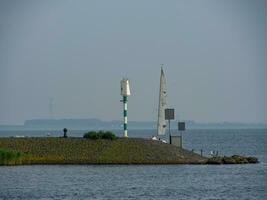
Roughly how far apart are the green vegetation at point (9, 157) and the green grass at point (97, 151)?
1.99ft

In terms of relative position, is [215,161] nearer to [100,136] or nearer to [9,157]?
[100,136]

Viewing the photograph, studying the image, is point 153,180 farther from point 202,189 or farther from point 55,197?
Result: point 55,197

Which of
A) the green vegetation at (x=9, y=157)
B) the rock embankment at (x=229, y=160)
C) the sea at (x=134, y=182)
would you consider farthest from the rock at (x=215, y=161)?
the green vegetation at (x=9, y=157)

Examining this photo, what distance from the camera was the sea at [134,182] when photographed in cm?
7356

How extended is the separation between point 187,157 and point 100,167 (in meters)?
10.9

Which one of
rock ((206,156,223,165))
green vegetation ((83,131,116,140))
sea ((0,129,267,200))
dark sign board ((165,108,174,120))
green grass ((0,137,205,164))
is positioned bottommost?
sea ((0,129,267,200))

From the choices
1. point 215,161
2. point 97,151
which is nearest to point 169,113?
point 215,161

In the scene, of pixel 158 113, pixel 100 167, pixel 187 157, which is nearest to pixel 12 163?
pixel 100 167

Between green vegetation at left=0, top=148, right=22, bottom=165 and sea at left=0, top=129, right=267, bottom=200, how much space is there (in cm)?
152

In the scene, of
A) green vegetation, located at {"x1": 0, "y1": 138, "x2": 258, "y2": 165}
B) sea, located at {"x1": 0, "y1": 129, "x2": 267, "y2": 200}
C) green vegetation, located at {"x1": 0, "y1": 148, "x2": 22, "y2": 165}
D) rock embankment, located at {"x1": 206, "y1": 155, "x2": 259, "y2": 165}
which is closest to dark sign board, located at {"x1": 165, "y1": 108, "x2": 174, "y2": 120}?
green vegetation, located at {"x1": 0, "y1": 138, "x2": 258, "y2": 165}

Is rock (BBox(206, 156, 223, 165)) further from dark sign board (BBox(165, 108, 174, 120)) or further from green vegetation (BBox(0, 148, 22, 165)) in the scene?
green vegetation (BBox(0, 148, 22, 165))

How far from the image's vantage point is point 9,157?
Result: 100250 millimetres

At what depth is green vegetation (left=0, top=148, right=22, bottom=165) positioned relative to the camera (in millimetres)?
100312

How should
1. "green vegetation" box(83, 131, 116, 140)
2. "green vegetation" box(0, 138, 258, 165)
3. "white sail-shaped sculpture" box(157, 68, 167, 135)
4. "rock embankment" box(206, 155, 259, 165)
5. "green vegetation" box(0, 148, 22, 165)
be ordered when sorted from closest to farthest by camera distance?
1. "green vegetation" box(0, 148, 22, 165)
2. "green vegetation" box(0, 138, 258, 165)
3. "rock embankment" box(206, 155, 259, 165)
4. "green vegetation" box(83, 131, 116, 140)
5. "white sail-shaped sculpture" box(157, 68, 167, 135)
